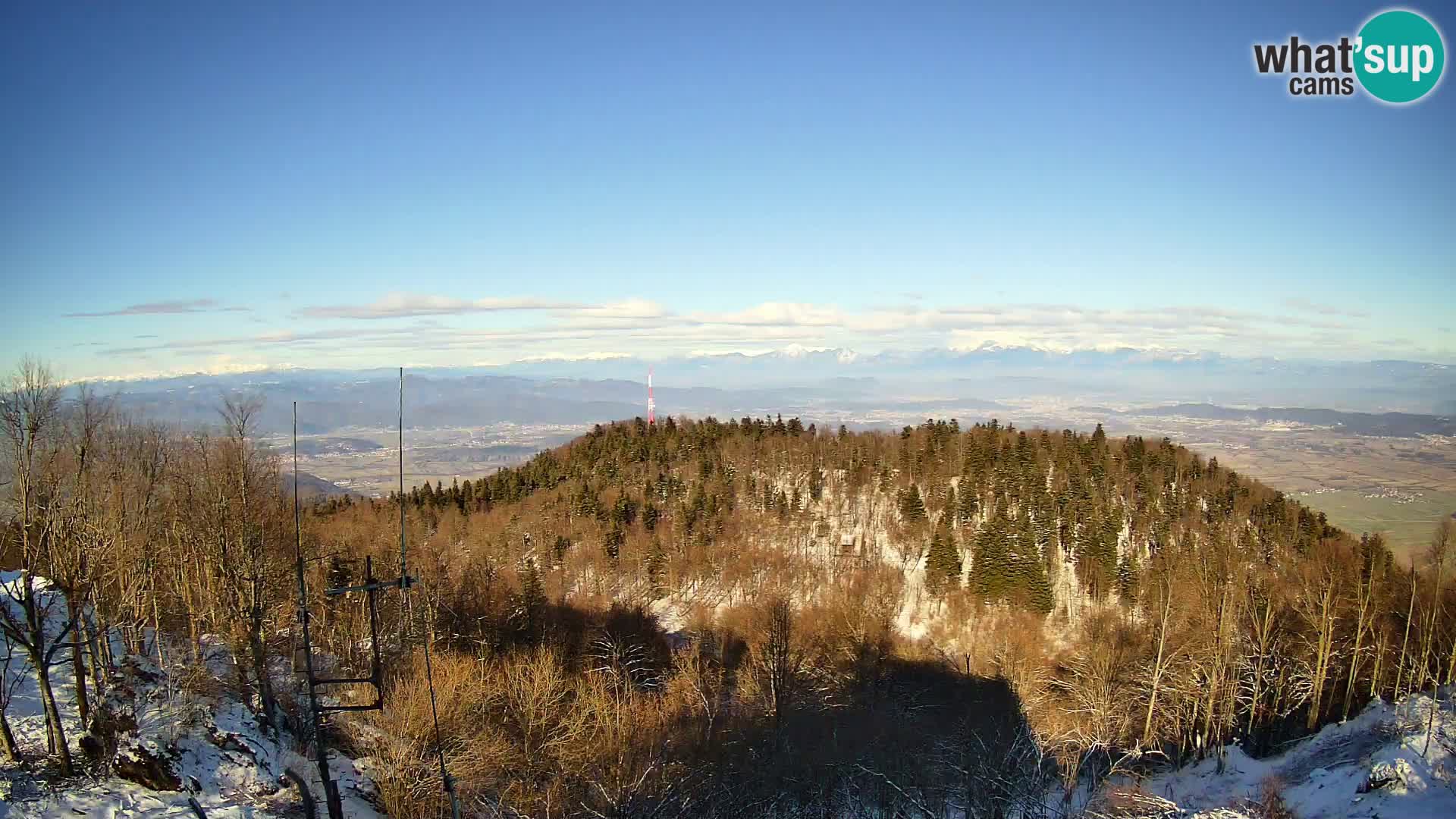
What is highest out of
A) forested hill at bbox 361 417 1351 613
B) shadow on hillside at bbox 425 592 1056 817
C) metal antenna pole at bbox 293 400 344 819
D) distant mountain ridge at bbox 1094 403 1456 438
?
metal antenna pole at bbox 293 400 344 819

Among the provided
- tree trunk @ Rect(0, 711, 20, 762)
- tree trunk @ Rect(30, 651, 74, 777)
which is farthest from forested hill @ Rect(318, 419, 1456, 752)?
tree trunk @ Rect(0, 711, 20, 762)

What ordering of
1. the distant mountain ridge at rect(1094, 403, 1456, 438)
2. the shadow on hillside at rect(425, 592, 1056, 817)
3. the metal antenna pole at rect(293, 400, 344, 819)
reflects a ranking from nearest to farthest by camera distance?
the metal antenna pole at rect(293, 400, 344, 819) → the shadow on hillside at rect(425, 592, 1056, 817) → the distant mountain ridge at rect(1094, 403, 1456, 438)

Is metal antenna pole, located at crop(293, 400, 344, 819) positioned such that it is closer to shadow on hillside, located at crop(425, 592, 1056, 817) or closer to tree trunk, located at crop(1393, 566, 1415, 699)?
shadow on hillside, located at crop(425, 592, 1056, 817)

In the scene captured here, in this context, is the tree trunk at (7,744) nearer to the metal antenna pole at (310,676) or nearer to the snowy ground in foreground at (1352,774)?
the metal antenna pole at (310,676)

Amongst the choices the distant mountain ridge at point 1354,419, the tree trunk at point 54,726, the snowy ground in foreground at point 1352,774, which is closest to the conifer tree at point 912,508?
the snowy ground in foreground at point 1352,774

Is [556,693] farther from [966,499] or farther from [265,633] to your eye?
[966,499]

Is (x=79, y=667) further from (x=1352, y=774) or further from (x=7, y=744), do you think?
(x=1352, y=774)
